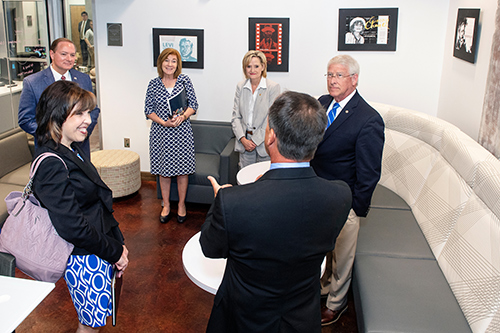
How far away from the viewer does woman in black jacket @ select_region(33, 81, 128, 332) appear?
213cm

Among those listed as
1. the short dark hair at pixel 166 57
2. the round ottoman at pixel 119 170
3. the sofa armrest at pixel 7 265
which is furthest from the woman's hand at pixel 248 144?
the sofa armrest at pixel 7 265

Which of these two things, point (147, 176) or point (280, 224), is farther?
point (147, 176)

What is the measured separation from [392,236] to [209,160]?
95.9 inches

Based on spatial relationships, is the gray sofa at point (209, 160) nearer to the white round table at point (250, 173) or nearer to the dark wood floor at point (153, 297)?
the dark wood floor at point (153, 297)

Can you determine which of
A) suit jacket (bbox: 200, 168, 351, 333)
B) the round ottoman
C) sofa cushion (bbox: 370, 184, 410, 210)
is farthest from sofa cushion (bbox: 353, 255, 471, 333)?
the round ottoman

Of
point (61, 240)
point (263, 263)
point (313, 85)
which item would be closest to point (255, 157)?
point (313, 85)

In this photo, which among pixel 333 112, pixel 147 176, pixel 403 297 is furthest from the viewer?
pixel 147 176

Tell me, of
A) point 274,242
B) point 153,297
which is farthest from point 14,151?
point 274,242

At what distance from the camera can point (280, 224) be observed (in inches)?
65.7

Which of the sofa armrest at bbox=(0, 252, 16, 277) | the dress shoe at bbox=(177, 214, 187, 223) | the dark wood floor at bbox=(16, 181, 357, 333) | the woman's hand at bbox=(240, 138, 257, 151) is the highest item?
the woman's hand at bbox=(240, 138, 257, 151)

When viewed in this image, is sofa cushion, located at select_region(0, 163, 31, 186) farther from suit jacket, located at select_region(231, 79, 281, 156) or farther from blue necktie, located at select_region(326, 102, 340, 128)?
blue necktie, located at select_region(326, 102, 340, 128)

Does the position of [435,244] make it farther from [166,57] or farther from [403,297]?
[166,57]

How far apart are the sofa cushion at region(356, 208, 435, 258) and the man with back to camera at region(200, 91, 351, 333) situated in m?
1.37

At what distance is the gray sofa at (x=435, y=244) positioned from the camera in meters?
2.43
